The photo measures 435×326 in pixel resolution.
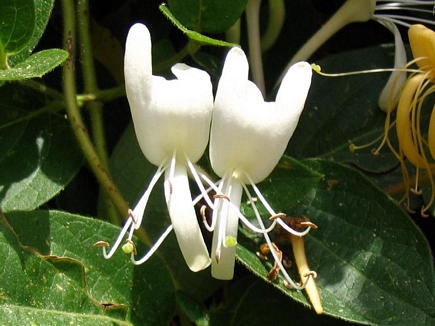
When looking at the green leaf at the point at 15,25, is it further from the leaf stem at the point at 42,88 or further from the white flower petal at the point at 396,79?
the white flower petal at the point at 396,79

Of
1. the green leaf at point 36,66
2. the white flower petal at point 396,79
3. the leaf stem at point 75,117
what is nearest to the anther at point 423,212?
the white flower petal at point 396,79

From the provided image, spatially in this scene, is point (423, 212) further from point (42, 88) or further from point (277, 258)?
point (42, 88)

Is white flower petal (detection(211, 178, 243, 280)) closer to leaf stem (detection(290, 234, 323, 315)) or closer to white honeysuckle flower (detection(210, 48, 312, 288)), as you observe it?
white honeysuckle flower (detection(210, 48, 312, 288))

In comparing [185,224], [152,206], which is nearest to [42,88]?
[152,206]

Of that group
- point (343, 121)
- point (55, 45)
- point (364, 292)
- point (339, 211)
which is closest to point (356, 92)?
point (343, 121)

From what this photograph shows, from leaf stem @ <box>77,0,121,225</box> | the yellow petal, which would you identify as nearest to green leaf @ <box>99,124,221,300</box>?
leaf stem @ <box>77,0,121,225</box>

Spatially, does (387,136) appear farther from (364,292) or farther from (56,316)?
(56,316)
